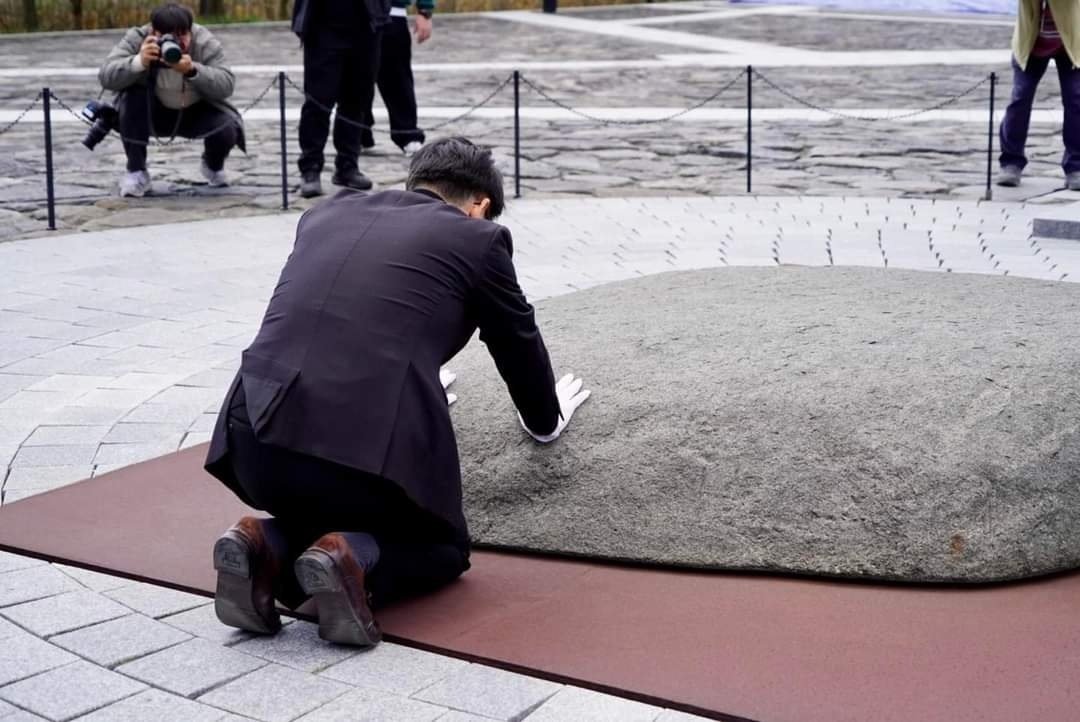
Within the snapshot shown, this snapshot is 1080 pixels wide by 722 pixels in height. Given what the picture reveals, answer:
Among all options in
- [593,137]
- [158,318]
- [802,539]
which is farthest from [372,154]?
[802,539]

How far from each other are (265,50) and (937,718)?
59.8ft

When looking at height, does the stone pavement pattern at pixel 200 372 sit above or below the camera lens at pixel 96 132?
below

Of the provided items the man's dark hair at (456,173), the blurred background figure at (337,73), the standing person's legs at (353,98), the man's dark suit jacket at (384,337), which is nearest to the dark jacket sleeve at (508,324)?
the man's dark suit jacket at (384,337)

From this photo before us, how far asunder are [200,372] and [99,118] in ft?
15.3

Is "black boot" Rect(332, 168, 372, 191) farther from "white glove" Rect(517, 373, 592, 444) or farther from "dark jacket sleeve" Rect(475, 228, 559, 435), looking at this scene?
"dark jacket sleeve" Rect(475, 228, 559, 435)

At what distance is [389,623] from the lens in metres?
3.18

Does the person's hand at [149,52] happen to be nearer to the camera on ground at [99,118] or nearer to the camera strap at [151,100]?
the camera strap at [151,100]

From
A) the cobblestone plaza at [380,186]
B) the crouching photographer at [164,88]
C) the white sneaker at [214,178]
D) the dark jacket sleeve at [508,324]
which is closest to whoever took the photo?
the cobblestone plaza at [380,186]

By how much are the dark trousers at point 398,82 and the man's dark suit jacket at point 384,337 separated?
7.17 metres

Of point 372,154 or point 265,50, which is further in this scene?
point 265,50

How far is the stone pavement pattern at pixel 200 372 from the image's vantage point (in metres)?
2.80

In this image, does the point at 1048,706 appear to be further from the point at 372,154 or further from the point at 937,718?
the point at 372,154

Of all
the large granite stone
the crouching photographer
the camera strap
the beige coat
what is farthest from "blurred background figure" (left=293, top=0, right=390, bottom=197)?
the large granite stone

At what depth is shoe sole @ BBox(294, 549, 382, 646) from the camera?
293 cm
